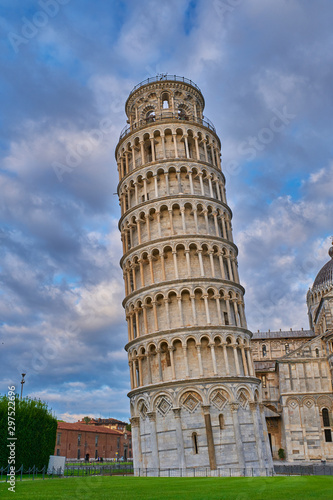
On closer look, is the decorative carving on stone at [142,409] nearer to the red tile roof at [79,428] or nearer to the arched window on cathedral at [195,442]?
the arched window on cathedral at [195,442]

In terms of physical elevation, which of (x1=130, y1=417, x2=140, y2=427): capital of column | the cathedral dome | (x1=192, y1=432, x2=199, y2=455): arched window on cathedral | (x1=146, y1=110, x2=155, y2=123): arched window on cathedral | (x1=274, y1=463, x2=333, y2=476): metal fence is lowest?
(x1=274, y1=463, x2=333, y2=476): metal fence

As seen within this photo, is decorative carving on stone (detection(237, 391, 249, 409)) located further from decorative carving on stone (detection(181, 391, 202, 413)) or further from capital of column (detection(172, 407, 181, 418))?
capital of column (detection(172, 407, 181, 418))

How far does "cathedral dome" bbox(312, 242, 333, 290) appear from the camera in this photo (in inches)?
3172

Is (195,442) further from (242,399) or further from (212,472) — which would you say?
(242,399)

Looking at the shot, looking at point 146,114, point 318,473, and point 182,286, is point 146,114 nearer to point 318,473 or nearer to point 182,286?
point 182,286

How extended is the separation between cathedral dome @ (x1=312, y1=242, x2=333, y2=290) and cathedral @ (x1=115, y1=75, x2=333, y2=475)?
35126 millimetres

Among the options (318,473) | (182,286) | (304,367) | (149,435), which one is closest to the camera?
(318,473)

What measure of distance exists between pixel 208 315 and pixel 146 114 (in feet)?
78.2

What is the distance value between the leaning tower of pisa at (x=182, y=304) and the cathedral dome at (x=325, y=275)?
42.2 m

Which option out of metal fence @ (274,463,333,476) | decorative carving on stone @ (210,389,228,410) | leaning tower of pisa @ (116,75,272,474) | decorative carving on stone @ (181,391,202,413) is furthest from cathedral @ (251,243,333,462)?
decorative carving on stone @ (181,391,202,413)

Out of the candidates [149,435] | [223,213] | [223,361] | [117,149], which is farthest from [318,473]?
[117,149]

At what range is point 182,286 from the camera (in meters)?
38.4

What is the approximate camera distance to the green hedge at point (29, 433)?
38188mm

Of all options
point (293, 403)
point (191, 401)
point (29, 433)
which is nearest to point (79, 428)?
point (293, 403)
